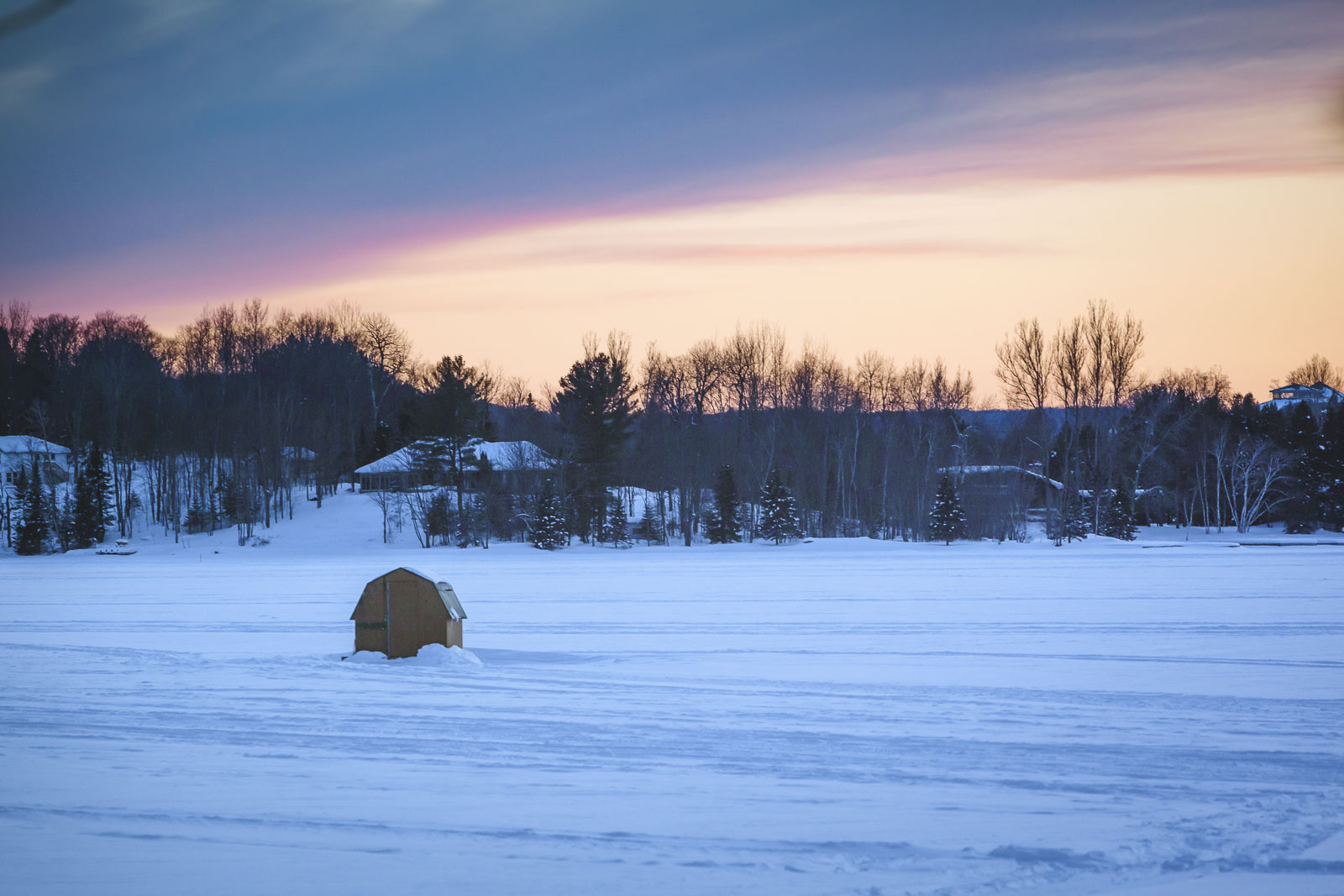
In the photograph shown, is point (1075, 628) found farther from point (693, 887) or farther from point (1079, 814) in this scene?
point (693, 887)

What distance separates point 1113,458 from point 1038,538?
9.40 metres

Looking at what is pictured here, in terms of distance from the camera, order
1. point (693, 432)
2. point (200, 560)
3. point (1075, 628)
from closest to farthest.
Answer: point (1075, 628) → point (200, 560) → point (693, 432)

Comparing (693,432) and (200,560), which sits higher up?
(693,432)

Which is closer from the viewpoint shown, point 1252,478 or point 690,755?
point 690,755

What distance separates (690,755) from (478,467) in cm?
5199

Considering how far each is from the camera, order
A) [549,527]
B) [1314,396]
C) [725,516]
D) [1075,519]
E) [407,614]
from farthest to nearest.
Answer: [1314,396] < [725,516] < [1075,519] < [549,527] < [407,614]

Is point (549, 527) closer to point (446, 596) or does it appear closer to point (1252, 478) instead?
point (446, 596)

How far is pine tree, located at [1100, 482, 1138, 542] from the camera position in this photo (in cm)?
5684

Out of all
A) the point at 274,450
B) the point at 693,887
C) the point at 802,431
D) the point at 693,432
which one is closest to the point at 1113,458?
the point at 802,431

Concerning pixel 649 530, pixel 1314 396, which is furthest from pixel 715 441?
pixel 1314 396

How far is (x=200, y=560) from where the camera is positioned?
153ft

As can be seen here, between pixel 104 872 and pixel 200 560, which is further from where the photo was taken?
pixel 200 560

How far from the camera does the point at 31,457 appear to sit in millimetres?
71500

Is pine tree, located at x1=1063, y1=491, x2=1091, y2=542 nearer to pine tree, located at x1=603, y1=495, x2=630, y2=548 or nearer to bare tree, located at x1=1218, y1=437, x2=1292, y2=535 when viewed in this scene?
bare tree, located at x1=1218, y1=437, x2=1292, y2=535
